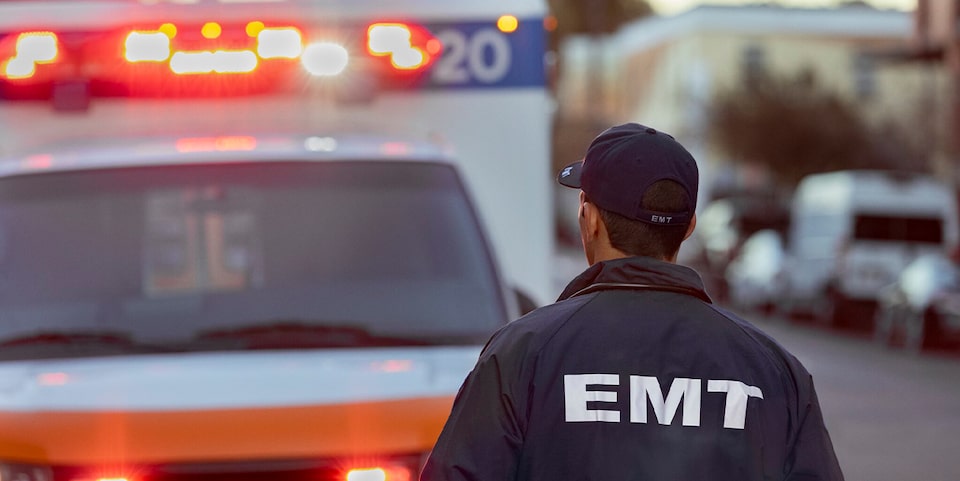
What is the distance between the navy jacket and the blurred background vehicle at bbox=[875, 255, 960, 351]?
1981 centimetres

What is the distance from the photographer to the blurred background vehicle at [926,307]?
22.1m

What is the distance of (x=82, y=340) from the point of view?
4832 millimetres

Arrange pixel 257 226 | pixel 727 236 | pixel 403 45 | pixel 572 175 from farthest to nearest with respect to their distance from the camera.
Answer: pixel 727 236
pixel 403 45
pixel 257 226
pixel 572 175

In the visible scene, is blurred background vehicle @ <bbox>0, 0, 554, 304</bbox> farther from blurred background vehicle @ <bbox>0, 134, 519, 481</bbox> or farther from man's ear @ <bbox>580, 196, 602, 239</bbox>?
man's ear @ <bbox>580, 196, 602, 239</bbox>

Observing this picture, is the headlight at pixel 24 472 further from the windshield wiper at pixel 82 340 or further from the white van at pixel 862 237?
the white van at pixel 862 237

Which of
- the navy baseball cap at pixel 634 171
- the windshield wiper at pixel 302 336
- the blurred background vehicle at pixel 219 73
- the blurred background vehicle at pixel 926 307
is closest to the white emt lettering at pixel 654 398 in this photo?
the navy baseball cap at pixel 634 171

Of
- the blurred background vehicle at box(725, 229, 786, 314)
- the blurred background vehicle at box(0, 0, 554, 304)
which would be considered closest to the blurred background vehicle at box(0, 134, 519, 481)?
the blurred background vehicle at box(0, 0, 554, 304)

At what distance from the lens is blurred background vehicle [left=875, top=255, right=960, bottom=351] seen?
22062mm

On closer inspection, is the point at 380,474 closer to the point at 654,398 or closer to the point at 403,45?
the point at 654,398

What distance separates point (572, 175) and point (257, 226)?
2464 millimetres

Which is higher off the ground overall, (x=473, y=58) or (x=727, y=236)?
(x=473, y=58)

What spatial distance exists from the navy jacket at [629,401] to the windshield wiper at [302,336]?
191 centimetres

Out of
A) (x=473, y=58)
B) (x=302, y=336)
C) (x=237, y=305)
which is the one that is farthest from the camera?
(x=473, y=58)

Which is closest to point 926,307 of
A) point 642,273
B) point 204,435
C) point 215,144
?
point 215,144
